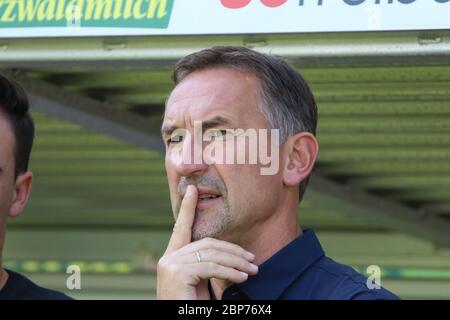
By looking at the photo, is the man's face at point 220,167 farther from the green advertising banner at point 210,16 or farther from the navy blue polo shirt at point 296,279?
the green advertising banner at point 210,16

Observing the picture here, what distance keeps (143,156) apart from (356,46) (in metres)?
2.92

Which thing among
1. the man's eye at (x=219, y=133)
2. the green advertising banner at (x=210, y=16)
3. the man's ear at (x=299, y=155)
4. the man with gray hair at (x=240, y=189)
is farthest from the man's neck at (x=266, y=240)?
the green advertising banner at (x=210, y=16)

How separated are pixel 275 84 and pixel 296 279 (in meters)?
0.47

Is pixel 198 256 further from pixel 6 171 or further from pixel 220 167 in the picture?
pixel 6 171

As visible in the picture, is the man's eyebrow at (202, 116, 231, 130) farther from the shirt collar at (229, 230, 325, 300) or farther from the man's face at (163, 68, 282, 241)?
the shirt collar at (229, 230, 325, 300)

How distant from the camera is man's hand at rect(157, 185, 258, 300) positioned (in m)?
2.38

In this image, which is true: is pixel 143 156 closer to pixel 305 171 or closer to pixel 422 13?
pixel 422 13

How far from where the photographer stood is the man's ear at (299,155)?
2586 millimetres

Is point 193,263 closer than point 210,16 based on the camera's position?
Yes

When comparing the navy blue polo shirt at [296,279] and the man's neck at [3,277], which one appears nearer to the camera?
the navy blue polo shirt at [296,279]

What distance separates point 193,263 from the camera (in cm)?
240

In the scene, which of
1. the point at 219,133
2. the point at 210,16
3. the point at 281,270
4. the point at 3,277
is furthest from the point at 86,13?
the point at 281,270

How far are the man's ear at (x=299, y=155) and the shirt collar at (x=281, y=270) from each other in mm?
154
